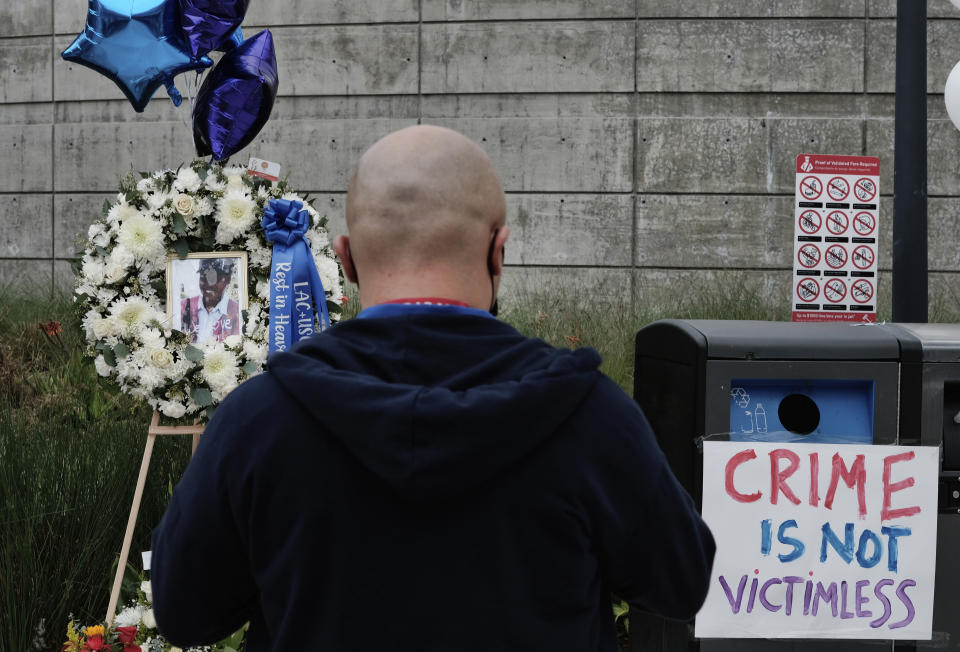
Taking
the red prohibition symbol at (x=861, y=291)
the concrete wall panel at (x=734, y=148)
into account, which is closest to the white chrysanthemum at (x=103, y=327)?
the red prohibition symbol at (x=861, y=291)

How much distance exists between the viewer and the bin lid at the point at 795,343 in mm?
2637

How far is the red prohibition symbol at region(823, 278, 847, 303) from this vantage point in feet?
14.3

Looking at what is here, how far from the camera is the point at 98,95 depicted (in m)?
9.92

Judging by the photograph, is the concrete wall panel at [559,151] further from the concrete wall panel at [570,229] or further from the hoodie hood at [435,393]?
the hoodie hood at [435,393]

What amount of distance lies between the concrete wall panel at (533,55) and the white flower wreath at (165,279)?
6.16m

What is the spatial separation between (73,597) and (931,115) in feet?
28.3

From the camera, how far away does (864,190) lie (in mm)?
4305

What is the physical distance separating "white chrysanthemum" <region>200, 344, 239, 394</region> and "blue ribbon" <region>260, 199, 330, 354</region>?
0.48 feet

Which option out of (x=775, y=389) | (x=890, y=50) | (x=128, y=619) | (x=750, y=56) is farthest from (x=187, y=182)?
(x=890, y=50)

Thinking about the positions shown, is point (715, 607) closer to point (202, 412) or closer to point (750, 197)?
point (202, 412)

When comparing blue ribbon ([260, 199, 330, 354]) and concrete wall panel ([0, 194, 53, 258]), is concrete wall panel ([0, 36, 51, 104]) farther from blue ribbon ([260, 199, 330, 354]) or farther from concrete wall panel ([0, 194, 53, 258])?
blue ribbon ([260, 199, 330, 354])

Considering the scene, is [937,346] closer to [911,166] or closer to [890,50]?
[911,166]

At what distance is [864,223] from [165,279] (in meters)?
2.97

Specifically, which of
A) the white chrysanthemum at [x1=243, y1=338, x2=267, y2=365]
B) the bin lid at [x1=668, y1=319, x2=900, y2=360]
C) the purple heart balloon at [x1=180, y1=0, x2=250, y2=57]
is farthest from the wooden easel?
the bin lid at [x1=668, y1=319, x2=900, y2=360]
